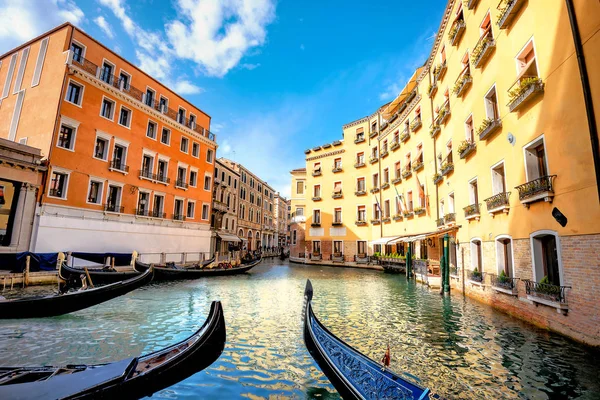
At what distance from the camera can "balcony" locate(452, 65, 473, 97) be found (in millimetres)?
10891

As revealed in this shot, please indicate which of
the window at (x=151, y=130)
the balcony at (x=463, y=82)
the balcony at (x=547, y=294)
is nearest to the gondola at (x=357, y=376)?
the balcony at (x=547, y=294)

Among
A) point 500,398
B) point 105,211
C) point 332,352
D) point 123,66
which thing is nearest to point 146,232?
point 105,211

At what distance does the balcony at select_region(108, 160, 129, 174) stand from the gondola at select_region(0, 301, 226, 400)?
52.7 ft

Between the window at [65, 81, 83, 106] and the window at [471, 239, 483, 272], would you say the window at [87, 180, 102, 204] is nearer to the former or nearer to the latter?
the window at [65, 81, 83, 106]

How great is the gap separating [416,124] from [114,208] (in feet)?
62.5

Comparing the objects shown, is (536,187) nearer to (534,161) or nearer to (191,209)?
(534,161)

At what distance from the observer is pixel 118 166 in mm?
17453

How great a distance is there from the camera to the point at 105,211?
16391mm

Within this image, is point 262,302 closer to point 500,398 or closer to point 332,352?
point 332,352

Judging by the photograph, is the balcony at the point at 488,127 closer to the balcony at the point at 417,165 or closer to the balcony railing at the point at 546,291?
the balcony railing at the point at 546,291

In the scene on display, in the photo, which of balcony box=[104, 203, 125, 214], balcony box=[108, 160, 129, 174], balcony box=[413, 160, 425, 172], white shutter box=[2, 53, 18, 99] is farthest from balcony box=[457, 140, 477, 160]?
white shutter box=[2, 53, 18, 99]

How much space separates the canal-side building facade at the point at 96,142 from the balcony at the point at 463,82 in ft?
59.7

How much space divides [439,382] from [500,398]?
725mm

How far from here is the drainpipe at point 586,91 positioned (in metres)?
5.29
